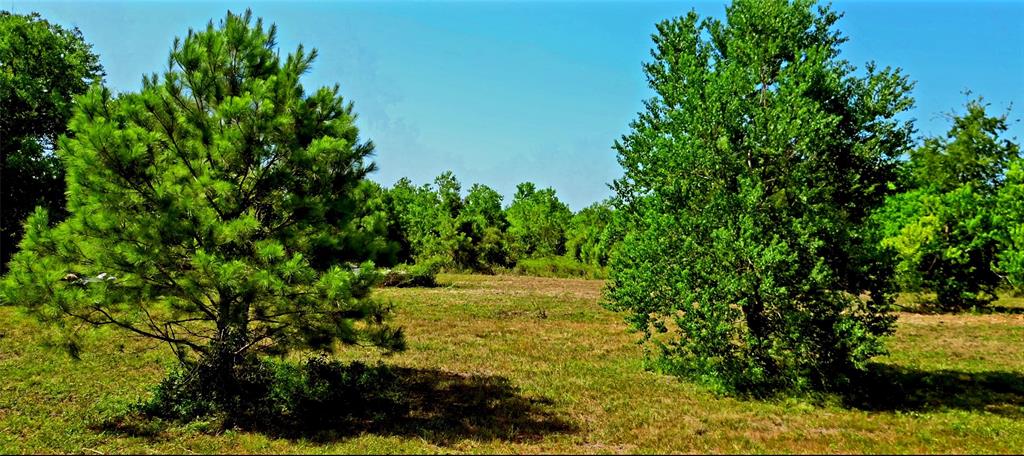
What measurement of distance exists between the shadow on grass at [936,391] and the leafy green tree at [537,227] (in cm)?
4862

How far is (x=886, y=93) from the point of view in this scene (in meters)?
12.0

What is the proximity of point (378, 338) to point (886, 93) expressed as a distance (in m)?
11.7

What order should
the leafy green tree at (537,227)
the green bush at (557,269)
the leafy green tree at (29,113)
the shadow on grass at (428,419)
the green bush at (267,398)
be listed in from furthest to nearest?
the leafy green tree at (537,227) → the green bush at (557,269) → the leafy green tree at (29,113) → the green bush at (267,398) → the shadow on grass at (428,419)

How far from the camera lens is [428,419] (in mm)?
9758

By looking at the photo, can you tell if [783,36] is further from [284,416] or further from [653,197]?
[284,416]

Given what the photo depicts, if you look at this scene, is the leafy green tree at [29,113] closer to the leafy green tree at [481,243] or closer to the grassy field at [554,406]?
the grassy field at [554,406]

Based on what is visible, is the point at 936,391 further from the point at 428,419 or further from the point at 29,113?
the point at 29,113

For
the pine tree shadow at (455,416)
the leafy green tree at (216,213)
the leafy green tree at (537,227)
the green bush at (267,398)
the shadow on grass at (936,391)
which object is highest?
the leafy green tree at (537,227)

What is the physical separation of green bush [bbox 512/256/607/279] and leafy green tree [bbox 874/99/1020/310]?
27.3 meters

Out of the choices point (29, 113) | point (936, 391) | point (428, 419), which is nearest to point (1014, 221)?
point (936, 391)

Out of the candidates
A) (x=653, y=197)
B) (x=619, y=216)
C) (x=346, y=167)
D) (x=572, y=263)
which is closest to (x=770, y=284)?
(x=653, y=197)

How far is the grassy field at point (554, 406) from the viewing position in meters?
8.44

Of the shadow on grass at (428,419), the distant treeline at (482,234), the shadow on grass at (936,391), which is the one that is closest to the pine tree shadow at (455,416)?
the shadow on grass at (428,419)

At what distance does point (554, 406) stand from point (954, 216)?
84.2 feet
